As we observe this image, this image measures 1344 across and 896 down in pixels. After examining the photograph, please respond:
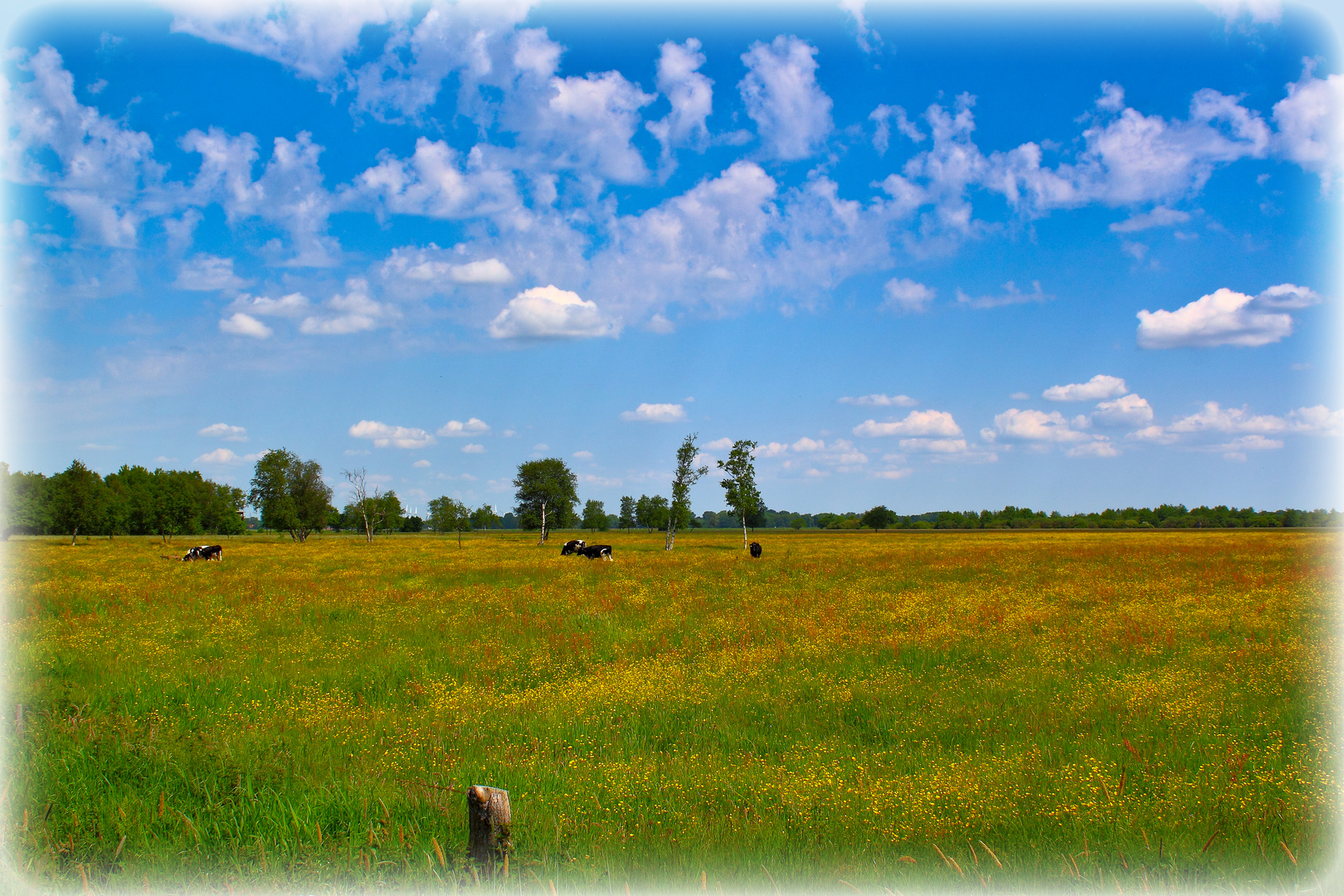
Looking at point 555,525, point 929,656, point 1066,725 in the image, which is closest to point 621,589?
point 929,656

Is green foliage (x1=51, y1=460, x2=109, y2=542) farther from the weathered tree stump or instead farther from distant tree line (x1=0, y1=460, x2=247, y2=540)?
the weathered tree stump

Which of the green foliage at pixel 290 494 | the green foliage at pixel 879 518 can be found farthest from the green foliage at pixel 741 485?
the green foliage at pixel 879 518

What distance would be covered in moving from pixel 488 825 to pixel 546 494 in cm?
8543

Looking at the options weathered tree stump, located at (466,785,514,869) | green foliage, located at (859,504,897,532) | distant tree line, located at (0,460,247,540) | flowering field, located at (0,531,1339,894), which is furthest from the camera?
green foliage, located at (859,504,897,532)

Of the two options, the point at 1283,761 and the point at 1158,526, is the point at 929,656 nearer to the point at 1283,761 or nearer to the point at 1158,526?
the point at 1283,761

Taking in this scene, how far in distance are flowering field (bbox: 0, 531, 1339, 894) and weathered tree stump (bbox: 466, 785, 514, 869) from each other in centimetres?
30

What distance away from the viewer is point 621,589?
72.3 ft

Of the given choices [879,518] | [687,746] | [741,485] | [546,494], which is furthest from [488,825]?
[879,518]

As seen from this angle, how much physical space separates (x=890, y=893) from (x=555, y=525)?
9194 cm

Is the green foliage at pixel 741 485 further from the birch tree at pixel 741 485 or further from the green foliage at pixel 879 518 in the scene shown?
the green foliage at pixel 879 518

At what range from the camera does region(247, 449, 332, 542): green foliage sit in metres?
91.2

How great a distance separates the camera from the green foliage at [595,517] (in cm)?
17350

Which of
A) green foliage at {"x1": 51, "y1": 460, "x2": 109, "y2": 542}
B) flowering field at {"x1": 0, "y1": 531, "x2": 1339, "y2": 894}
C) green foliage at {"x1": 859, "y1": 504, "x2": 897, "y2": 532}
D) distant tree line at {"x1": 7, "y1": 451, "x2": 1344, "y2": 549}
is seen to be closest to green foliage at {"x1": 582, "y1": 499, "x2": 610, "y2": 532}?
distant tree line at {"x1": 7, "y1": 451, "x2": 1344, "y2": 549}

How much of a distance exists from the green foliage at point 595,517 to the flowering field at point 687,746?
15673 cm
